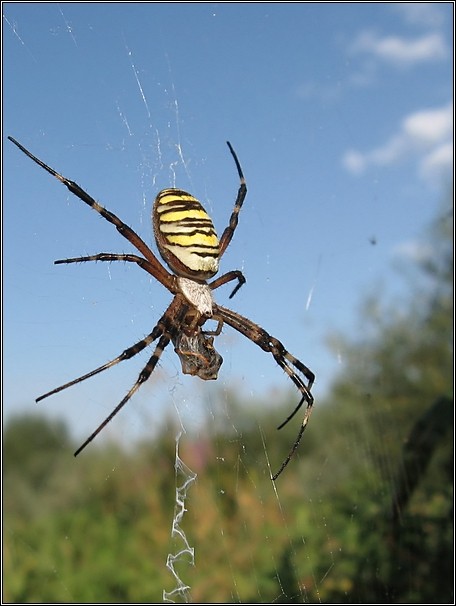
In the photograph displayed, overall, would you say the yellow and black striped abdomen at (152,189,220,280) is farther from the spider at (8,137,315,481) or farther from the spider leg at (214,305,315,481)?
the spider leg at (214,305,315,481)

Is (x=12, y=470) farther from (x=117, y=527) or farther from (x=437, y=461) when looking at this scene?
(x=437, y=461)

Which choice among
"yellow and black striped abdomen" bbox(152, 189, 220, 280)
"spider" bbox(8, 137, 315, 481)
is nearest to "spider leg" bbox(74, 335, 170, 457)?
"spider" bbox(8, 137, 315, 481)

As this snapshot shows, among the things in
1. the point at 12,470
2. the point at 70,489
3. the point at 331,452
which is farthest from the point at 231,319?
the point at 12,470

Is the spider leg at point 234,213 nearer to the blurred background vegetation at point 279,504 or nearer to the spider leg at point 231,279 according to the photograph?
the spider leg at point 231,279

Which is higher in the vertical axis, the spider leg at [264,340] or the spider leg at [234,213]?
the spider leg at [234,213]

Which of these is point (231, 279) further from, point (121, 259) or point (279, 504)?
point (279, 504)

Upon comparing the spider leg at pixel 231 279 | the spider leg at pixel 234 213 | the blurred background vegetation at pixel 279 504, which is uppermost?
the spider leg at pixel 234 213

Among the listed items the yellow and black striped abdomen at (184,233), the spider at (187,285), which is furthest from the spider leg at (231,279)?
the yellow and black striped abdomen at (184,233)

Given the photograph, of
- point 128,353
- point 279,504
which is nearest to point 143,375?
point 128,353
